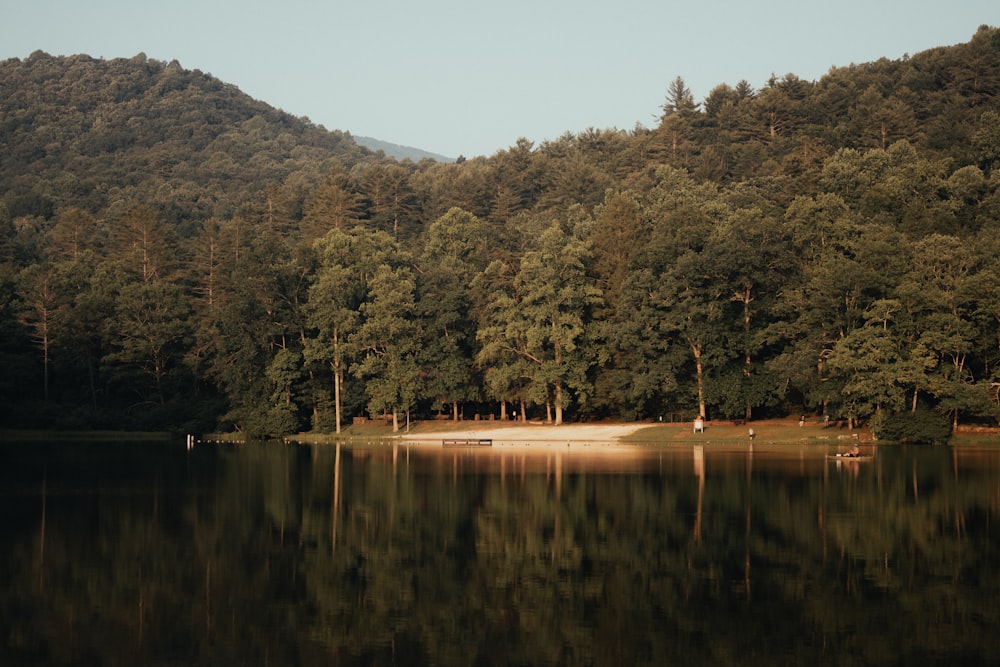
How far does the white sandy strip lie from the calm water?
86.5 feet

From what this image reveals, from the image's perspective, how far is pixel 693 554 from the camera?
26.0m

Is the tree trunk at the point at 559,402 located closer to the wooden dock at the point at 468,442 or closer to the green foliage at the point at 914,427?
the wooden dock at the point at 468,442

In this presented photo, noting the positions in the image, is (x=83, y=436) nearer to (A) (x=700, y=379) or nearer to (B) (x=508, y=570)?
(A) (x=700, y=379)

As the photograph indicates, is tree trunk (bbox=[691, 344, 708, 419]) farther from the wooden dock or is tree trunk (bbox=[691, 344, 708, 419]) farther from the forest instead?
the wooden dock

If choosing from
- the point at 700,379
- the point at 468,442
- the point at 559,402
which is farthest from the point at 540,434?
the point at 700,379

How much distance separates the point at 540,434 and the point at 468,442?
4.73 metres

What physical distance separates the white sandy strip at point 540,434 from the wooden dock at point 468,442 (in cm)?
49

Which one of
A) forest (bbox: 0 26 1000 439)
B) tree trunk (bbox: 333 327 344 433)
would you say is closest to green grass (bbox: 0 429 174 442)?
forest (bbox: 0 26 1000 439)

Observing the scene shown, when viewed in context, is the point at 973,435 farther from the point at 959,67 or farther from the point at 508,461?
the point at 959,67

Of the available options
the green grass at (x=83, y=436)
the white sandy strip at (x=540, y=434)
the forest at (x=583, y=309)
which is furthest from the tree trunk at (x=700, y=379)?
the green grass at (x=83, y=436)

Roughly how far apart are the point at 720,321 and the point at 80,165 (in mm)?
147863

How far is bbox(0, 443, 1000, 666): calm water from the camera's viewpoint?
58.4 feet

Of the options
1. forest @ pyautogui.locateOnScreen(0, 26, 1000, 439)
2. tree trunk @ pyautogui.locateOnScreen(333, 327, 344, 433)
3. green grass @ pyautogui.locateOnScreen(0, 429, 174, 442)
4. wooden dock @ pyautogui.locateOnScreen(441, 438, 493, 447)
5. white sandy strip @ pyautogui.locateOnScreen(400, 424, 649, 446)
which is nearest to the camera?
forest @ pyautogui.locateOnScreen(0, 26, 1000, 439)

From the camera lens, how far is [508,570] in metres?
24.1
